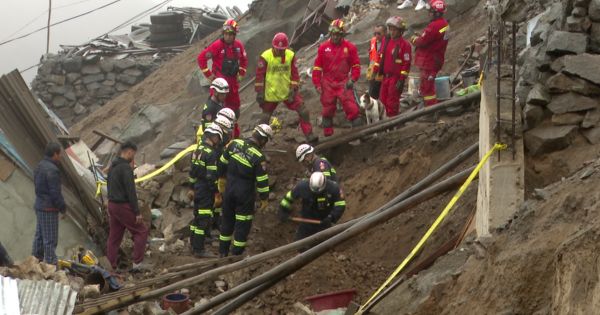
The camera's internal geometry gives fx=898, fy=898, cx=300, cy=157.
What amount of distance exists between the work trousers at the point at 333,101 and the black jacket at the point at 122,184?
356 centimetres

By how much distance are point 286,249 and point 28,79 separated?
32.9 meters

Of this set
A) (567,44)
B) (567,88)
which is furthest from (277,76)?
(567,88)

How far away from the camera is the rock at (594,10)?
7.98 meters

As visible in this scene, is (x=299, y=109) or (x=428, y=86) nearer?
(x=428, y=86)

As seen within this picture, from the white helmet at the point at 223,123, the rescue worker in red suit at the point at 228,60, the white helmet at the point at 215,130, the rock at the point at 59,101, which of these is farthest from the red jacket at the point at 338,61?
the rock at the point at 59,101

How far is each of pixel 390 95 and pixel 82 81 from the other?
16359 millimetres

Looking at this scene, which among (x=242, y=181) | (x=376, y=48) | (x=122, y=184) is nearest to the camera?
(x=242, y=181)

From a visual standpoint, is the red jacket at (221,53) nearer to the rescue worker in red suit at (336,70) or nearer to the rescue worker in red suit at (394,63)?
the rescue worker in red suit at (336,70)

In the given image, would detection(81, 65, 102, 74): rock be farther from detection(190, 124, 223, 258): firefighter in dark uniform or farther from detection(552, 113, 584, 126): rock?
detection(552, 113, 584, 126): rock

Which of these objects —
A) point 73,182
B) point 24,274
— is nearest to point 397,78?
point 73,182

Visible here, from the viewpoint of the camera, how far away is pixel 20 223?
12445mm

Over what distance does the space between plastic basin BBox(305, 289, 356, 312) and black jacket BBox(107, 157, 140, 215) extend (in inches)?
127

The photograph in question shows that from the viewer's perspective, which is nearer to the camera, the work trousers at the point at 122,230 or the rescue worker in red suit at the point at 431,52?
the work trousers at the point at 122,230

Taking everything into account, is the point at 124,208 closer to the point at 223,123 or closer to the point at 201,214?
the point at 201,214
